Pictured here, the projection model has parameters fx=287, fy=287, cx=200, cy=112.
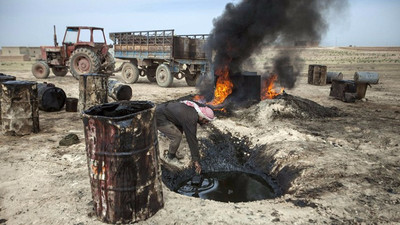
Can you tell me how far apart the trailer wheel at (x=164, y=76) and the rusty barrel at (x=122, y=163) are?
10181mm

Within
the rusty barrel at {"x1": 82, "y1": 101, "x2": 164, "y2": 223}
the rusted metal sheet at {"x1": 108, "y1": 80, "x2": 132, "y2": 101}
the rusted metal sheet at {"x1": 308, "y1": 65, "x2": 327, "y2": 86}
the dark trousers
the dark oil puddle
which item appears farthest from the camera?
the rusted metal sheet at {"x1": 308, "y1": 65, "x2": 327, "y2": 86}

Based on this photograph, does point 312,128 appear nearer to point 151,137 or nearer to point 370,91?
point 151,137

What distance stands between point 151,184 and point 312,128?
504 cm

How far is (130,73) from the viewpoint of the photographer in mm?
14547

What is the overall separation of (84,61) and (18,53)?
27.5 metres

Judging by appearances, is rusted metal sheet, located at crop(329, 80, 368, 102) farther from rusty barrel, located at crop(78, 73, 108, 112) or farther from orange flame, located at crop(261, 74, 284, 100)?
rusty barrel, located at crop(78, 73, 108, 112)

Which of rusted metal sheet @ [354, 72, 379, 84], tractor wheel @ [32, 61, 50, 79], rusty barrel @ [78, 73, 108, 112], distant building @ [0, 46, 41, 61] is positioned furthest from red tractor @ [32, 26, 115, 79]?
distant building @ [0, 46, 41, 61]

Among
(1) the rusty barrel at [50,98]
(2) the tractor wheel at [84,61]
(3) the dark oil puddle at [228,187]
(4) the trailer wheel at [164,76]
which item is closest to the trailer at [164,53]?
(4) the trailer wheel at [164,76]

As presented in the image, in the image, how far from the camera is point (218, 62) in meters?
9.75

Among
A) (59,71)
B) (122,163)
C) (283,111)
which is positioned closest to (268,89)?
(283,111)

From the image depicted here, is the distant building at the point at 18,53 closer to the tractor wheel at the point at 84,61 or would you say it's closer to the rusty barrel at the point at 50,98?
the tractor wheel at the point at 84,61

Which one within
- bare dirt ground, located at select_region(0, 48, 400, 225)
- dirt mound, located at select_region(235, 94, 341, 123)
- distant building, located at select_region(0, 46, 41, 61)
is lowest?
bare dirt ground, located at select_region(0, 48, 400, 225)

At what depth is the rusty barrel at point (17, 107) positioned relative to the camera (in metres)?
5.96

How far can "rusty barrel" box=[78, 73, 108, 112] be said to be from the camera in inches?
298
